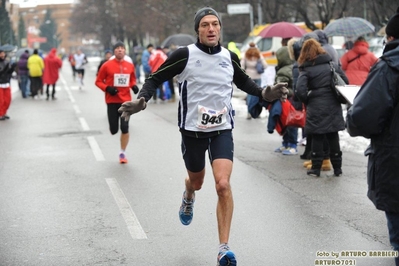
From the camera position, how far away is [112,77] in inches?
481

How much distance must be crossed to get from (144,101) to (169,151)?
24.5ft

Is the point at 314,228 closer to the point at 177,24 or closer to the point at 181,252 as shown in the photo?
the point at 181,252

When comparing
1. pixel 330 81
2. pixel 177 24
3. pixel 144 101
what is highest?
pixel 144 101

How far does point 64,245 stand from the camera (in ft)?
23.1

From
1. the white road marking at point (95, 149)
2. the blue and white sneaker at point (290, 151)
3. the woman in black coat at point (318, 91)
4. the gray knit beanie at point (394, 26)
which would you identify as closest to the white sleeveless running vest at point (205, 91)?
the gray knit beanie at point (394, 26)

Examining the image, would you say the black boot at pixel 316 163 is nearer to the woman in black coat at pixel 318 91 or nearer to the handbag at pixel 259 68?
the woman in black coat at pixel 318 91

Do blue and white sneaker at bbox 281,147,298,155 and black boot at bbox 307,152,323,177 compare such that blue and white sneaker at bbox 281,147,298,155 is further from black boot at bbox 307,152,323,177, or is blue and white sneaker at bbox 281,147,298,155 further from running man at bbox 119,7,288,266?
running man at bbox 119,7,288,266

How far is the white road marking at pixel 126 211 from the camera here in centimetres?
745

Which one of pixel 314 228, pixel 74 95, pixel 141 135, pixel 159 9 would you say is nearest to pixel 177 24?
pixel 159 9

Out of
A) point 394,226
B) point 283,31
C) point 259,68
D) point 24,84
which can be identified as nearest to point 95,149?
point 259,68

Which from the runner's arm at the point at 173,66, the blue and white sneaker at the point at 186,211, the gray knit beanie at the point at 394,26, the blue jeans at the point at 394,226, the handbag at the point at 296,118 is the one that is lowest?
the handbag at the point at 296,118

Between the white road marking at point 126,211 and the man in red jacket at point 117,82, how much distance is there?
5.12 feet

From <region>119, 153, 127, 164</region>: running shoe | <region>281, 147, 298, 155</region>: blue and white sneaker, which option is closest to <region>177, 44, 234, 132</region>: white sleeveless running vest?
<region>119, 153, 127, 164</region>: running shoe

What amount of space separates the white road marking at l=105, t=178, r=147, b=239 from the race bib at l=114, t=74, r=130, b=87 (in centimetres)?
192
